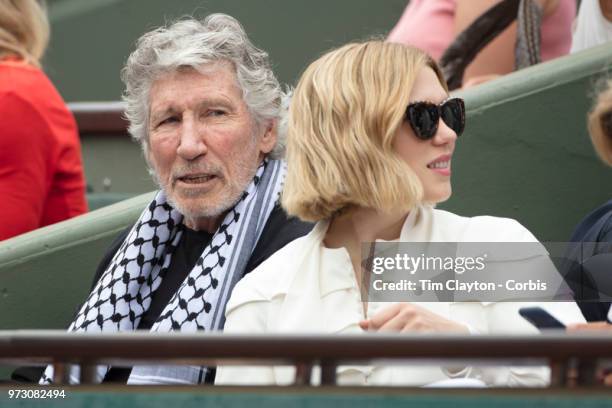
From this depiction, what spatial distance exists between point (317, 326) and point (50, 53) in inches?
199

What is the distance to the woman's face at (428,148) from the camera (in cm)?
291

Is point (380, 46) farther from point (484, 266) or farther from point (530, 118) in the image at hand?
point (530, 118)

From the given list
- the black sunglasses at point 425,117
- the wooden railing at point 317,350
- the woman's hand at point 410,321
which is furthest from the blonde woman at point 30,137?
the wooden railing at point 317,350

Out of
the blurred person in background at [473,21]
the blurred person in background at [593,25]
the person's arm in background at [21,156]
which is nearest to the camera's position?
the person's arm in background at [21,156]

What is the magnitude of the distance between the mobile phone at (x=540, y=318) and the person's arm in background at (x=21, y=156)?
88.9 inches

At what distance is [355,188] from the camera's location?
2.88m

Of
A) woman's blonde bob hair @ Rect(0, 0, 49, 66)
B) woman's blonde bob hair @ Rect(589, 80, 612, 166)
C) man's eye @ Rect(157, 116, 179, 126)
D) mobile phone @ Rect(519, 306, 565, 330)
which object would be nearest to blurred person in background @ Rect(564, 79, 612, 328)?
woman's blonde bob hair @ Rect(589, 80, 612, 166)

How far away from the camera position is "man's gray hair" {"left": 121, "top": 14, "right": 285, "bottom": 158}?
11.6ft

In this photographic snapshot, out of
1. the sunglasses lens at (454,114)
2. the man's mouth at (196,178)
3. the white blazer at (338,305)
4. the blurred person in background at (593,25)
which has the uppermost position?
the blurred person in background at (593,25)

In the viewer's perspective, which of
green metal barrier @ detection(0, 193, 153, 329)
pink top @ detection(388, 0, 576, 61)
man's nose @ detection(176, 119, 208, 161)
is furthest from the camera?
pink top @ detection(388, 0, 576, 61)

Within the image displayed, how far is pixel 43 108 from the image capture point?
435cm

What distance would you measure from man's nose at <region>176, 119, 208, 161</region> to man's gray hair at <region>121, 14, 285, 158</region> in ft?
0.48

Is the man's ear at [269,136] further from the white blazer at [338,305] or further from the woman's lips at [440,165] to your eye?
the woman's lips at [440,165]

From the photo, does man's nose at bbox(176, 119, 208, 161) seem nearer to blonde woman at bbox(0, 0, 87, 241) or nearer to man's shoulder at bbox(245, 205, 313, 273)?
man's shoulder at bbox(245, 205, 313, 273)
